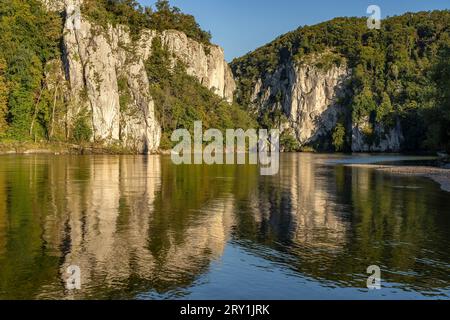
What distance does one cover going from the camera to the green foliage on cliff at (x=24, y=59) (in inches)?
4966

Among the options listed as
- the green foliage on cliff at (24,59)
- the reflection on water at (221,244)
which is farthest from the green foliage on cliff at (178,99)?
the reflection on water at (221,244)

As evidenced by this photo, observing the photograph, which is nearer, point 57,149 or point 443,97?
point 443,97

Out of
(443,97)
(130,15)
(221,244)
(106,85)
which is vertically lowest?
(221,244)

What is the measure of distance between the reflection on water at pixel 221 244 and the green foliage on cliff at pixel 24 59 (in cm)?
9667

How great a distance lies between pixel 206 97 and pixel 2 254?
176294 millimetres

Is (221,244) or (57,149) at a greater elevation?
(57,149)

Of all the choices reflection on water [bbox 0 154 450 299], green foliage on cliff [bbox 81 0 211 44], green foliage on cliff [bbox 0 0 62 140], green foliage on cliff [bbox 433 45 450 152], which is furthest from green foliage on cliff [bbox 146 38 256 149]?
reflection on water [bbox 0 154 450 299]

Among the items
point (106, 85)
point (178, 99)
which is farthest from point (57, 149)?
point (178, 99)

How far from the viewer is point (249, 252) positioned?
19.4m

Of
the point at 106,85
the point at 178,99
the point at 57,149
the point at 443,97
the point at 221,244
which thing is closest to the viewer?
the point at 221,244

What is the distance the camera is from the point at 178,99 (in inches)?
6752

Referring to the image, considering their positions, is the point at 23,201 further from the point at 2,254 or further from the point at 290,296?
the point at 290,296

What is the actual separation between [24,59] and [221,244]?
407 ft

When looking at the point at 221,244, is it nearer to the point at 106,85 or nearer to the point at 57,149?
the point at 57,149
